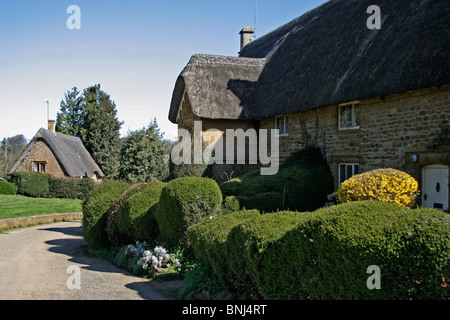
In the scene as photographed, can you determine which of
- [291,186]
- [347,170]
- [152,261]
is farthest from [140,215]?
[347,170]

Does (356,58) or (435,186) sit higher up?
(356,58)

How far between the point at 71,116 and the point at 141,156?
32294mm

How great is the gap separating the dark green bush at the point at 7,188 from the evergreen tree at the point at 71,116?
1674cm

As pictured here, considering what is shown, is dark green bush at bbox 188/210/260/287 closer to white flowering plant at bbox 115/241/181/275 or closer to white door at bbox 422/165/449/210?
white flowering plant at bbox 115/241/181/275

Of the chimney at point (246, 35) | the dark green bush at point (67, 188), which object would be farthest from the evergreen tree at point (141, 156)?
the chimney at point (246, 35)

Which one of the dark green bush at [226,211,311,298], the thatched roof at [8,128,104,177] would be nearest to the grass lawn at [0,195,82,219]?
the thatched roof at [8,128,104,177]

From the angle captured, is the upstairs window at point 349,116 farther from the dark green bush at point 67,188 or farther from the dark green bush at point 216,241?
the dark green bush at point 67,188

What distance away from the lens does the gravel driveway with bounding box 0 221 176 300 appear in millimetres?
7145

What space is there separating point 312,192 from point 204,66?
385 inches

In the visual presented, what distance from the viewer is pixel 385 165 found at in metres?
12.2

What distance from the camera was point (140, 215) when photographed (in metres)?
10.7

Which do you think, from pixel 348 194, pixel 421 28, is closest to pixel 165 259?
pixel 348 194

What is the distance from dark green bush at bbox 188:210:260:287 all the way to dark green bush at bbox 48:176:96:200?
2495 cm

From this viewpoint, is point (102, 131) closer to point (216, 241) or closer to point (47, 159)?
point (47, 159)
